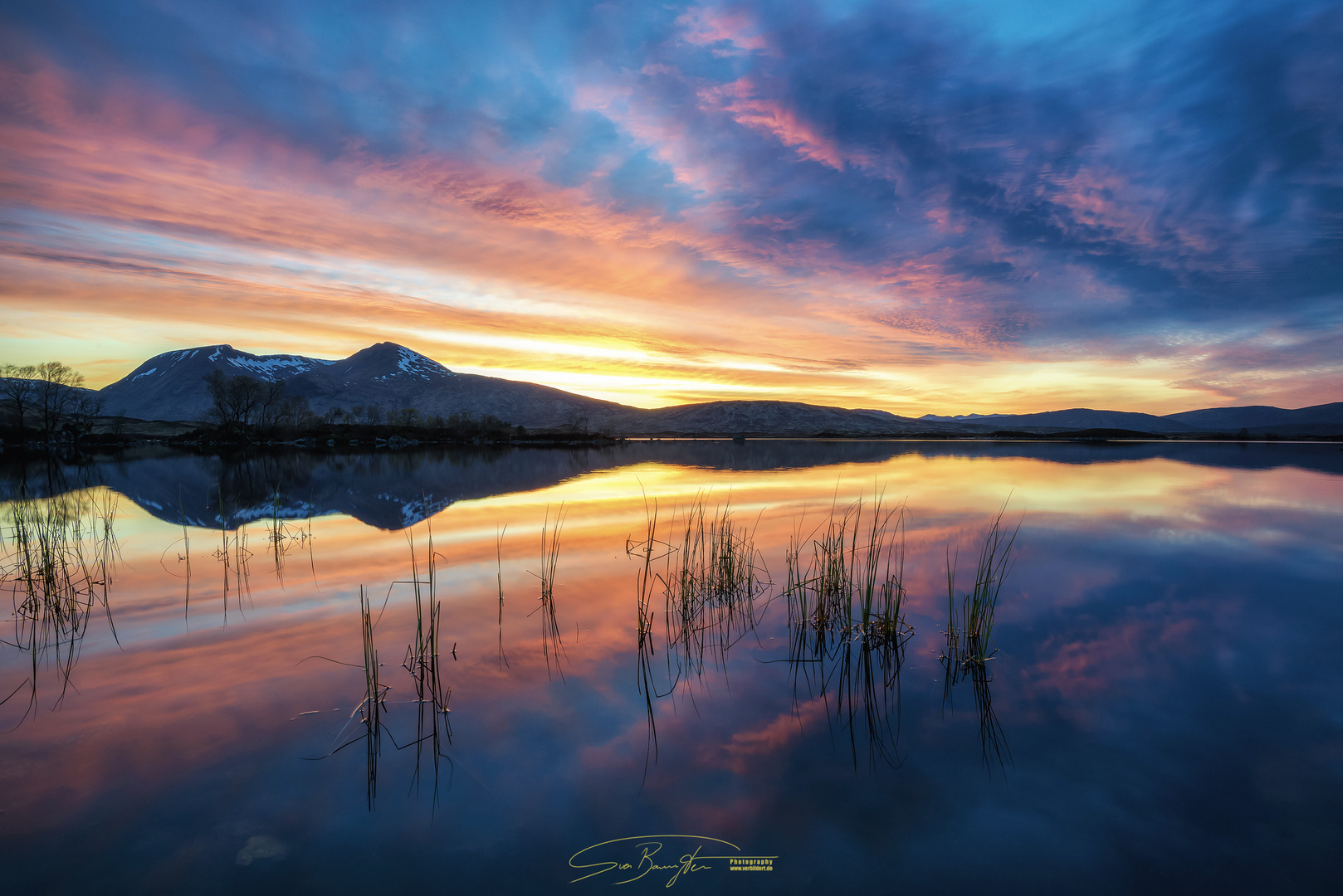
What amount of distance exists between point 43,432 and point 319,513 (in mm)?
94141

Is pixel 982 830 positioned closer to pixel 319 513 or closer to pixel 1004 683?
pixel 1004 683

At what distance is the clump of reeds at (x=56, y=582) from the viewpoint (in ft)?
22.6

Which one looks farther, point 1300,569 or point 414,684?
point 1300,569

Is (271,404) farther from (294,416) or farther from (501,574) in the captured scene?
(501,574)

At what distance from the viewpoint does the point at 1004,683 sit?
6.15 meters

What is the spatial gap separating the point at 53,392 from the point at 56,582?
11115 cm

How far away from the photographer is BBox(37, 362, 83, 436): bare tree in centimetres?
7856

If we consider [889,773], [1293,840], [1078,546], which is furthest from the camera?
[1078,546]

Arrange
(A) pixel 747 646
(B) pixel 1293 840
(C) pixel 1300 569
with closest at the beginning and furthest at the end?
1. (B) pixel 1293 840
2. (A) pixel 747 646
3. (C) pixel 1300 569

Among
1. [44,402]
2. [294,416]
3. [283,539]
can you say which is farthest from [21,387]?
[283,539]

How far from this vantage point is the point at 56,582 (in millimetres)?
9562

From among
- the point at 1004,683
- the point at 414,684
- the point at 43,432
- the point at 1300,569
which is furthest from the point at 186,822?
the point at 43,432

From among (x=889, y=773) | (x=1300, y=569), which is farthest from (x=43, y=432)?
(x=1300, y=569)

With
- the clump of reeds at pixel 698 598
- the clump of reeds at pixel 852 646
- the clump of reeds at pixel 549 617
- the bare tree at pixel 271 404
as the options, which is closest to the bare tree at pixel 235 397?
the bare tree at pixel 271 404
